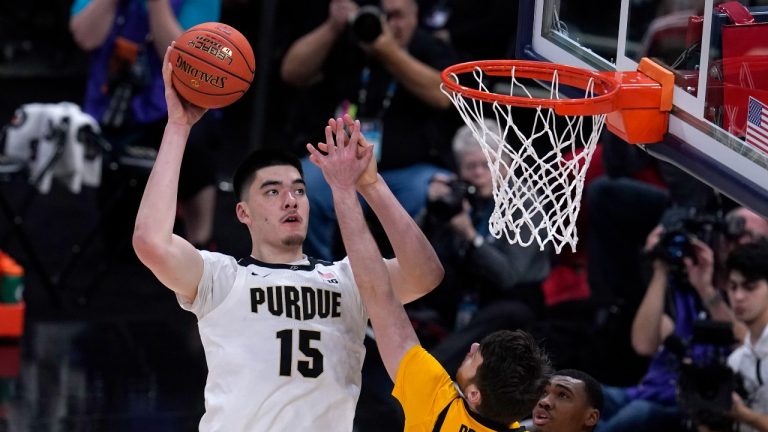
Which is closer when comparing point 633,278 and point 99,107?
point 633,278

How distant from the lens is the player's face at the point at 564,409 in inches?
188

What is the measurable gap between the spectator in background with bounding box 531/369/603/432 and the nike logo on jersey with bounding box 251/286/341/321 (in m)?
0.84

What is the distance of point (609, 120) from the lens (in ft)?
15.1

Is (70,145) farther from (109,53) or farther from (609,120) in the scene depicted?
(609,120)

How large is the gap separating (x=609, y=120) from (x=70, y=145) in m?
4.61

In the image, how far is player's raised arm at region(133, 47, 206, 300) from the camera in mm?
4262

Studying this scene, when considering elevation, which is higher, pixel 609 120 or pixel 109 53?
pixel 609 120

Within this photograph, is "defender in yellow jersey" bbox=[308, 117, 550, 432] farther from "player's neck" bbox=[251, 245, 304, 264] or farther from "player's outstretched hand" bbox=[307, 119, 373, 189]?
"player's neck" bbox=[251, 245, 304, 264]

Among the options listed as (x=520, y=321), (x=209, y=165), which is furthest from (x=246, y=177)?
(x=209, y=165)

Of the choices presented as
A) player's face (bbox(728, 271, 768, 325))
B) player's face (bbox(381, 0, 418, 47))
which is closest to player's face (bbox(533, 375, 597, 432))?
player's face (bbox(728, 271, 768, 325))

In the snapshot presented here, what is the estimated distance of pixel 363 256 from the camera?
14.4 feet

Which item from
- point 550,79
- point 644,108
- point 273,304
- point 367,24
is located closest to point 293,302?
point 273,304

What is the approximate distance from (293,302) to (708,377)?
2303mm

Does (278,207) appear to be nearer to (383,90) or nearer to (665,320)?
(665,320)
